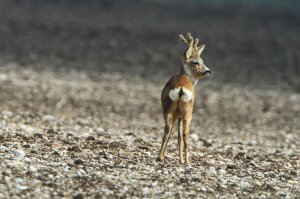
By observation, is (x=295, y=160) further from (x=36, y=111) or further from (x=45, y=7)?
(x=45, y=7)

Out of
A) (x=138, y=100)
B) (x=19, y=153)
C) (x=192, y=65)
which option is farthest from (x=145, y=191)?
(x=138, y=100)

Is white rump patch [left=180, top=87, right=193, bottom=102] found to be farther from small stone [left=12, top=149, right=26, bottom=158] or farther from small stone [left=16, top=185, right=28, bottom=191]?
small stone [left=16, top=185, right=28, bottom=191]

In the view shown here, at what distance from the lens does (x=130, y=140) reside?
13.5m

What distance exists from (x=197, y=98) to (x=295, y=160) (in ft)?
30.0

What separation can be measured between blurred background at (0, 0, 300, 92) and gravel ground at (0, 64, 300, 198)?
7.97 feet

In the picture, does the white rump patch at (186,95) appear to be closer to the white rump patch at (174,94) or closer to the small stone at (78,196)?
the white rump patch at (174,94)

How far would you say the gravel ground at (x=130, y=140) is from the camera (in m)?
9.95

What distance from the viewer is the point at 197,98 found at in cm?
2233

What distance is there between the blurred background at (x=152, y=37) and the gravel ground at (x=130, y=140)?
2428 millimetres

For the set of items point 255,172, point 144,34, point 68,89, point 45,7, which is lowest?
point 255,172

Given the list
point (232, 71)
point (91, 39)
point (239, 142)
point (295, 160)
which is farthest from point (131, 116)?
point (91, 39)

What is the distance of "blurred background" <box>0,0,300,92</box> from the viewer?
26906mm

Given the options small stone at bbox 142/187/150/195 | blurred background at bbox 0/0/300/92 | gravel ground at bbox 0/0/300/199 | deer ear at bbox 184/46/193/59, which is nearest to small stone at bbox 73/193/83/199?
gravel ground at bbox 0/0/300/199

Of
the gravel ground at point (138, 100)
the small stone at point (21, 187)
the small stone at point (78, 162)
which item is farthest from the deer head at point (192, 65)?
the small stone at point (21, 187)
